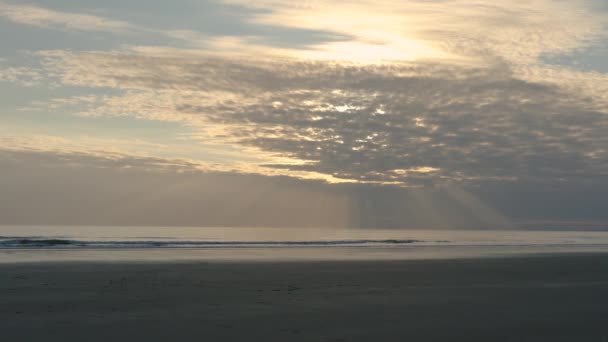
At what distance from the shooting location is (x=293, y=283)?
76.8 ft

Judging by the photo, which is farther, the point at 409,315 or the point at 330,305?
the point at 330,305

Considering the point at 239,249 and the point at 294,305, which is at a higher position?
the point at 294,305

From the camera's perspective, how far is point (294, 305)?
1728 cm

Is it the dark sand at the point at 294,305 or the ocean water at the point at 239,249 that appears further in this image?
the ocean water at the point at 239,249

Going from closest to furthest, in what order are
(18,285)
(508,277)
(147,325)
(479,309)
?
(147,325)
(479,309)
(18,285)
(508,277)

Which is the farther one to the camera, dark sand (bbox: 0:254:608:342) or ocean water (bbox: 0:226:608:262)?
ocean water (bbox: 0:226:608:262)

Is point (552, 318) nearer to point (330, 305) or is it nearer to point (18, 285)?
point (330, 305)

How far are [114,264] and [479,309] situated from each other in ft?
70.6

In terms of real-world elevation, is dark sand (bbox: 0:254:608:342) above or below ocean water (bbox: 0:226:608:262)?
above

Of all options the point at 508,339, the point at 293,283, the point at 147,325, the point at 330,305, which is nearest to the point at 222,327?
the point at 147,325

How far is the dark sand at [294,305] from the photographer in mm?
13297

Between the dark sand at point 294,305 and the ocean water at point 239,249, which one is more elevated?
the dark sand at point 294,305

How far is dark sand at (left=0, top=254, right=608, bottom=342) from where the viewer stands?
13297 mm

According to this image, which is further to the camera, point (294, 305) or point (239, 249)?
point (239, 249)
